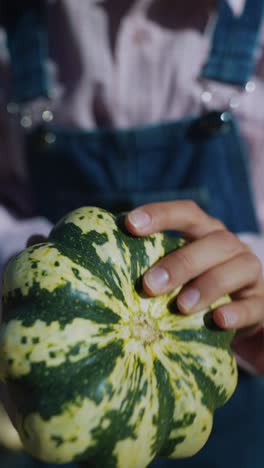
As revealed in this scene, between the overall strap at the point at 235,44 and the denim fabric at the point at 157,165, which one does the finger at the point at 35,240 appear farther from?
the overall strap at the point at 235,44

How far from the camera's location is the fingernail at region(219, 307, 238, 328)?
0.85m

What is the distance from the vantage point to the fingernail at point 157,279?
0.80 metres

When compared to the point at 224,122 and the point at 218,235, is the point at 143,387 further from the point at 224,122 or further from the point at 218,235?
the point at 224,122

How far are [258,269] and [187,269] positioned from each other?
18 centimetres

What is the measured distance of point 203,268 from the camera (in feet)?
2.88

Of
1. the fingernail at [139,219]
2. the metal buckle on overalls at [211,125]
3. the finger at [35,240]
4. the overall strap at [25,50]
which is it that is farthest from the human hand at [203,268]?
the overall strap at [25,50]

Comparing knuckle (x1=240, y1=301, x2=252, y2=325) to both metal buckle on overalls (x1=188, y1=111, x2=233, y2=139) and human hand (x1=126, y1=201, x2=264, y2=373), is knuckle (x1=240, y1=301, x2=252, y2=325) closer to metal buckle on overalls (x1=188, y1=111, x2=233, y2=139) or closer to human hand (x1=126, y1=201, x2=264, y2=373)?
human hand (x1=126, y1=201, x2=264, y2=373)

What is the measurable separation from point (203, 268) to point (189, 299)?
76 mm

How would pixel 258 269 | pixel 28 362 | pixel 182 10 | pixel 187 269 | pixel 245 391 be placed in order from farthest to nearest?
pixel 182 10 < pixel 245 391 < pixel 258 269 < pixel 187 269 < pixel 28 362

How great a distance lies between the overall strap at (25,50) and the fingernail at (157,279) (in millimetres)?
649

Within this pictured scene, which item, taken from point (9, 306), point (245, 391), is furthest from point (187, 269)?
point (245, 391)

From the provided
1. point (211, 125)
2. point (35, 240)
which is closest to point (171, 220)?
point (35, 240)

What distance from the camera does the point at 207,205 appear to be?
4.35 feet

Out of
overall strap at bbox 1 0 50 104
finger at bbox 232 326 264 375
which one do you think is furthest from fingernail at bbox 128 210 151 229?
overall strap at bbox 1 0 50 104
